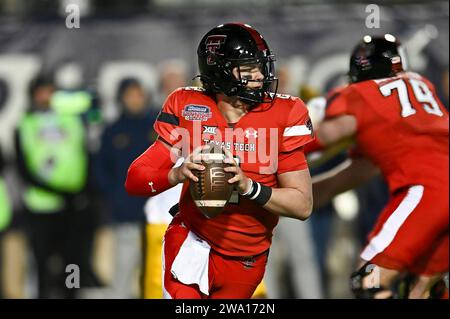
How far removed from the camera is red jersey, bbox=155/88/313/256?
14.7 ft

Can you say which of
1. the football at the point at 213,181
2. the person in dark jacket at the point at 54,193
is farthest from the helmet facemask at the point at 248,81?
the person in dark jacket at the point at 54,193

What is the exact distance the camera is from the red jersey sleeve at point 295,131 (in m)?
4.50

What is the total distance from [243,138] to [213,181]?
360 millimetres

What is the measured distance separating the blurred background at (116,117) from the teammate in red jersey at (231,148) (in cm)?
303

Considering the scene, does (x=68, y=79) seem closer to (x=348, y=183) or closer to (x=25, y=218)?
(x=25, y=218)

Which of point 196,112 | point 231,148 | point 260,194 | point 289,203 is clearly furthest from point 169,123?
point 289,203

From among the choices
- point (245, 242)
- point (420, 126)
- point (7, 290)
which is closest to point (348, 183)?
point (420, 126)

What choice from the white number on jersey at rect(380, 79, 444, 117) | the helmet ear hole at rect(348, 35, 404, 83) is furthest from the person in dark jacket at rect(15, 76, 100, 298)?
the white number on jersey at rect(380, 79, 444, 117)

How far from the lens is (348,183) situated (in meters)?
6.02

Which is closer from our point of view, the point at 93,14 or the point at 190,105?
the point at 190,105

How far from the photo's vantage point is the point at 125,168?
772 centimetres

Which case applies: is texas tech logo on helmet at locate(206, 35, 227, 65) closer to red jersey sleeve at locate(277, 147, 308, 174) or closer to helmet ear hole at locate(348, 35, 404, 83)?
red jersey sleeve at locate(277, 147, 308, 174)

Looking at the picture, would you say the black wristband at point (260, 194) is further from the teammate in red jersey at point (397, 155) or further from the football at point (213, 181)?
the teammate in red jersey at point (397, 155)

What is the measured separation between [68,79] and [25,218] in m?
1.18
